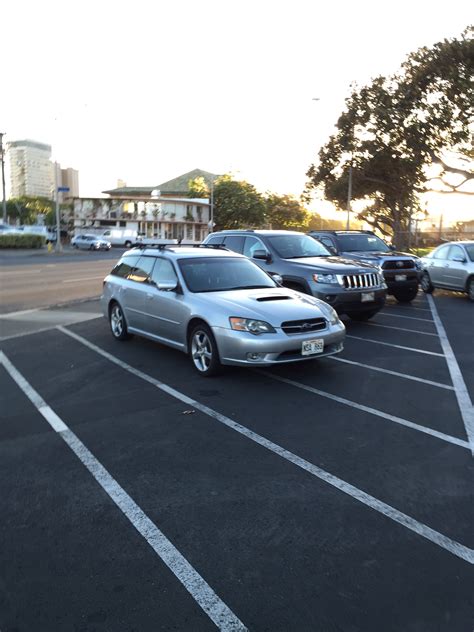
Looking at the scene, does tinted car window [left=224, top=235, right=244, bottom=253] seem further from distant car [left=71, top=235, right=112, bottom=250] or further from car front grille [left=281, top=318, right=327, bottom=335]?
distant car [left=71, top=235, right=112, bottom=250]

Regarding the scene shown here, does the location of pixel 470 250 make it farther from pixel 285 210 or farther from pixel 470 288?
pixel 285 210

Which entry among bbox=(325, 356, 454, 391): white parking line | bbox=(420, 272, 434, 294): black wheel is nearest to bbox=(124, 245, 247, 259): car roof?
bbox=(325, 356, 454, 391): white parking line

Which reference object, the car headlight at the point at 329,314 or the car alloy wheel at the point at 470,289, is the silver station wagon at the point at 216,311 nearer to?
the car headlight at the point at 329,314

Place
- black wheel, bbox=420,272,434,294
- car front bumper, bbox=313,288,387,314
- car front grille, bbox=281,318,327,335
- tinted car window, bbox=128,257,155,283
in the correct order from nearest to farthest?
car front grille, bbox=281,318,327,335, tinted car window, bbox=128,257,155,283, car front bumper, bbox=313,288,387,314, black wheel, bbox=420,272,434,294

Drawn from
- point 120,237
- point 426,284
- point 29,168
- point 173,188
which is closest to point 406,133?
point 426,284

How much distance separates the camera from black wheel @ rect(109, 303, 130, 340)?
29.8ft

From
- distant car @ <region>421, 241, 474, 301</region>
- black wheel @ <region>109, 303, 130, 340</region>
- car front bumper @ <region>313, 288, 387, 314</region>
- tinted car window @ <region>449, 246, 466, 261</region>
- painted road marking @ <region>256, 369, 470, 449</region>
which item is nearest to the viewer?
painted road marking @ <region>256, 369, 470, 449</region>

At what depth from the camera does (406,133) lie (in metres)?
32.5

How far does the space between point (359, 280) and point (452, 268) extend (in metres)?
6.42

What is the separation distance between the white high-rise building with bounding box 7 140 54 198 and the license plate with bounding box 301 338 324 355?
12610 centimetres

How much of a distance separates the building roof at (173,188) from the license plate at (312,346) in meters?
93.0

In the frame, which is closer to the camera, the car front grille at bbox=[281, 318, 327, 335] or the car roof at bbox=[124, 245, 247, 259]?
the car front grille at bbox=[281, 318, 327, 335]

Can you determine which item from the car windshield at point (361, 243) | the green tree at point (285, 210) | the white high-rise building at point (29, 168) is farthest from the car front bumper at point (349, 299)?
the white high-rise building at point (29, 168)

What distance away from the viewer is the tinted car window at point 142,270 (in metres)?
8.59
